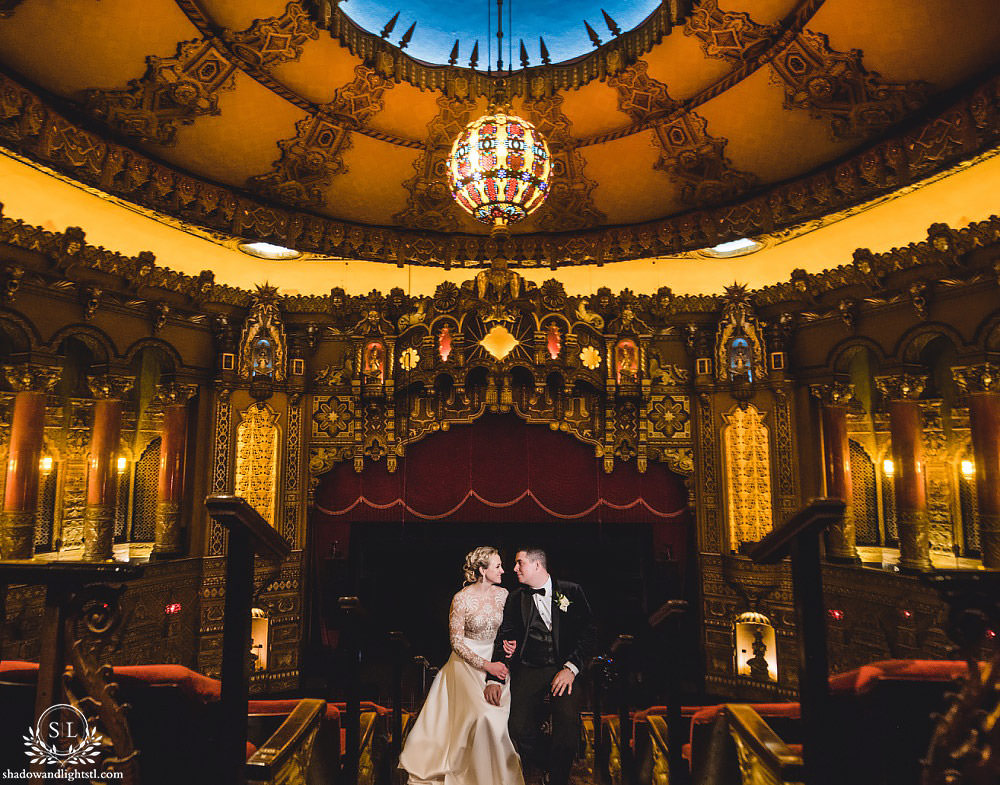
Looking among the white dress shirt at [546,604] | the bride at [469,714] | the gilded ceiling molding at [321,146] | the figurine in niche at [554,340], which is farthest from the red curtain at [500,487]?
the white dress shirt at [546,604]

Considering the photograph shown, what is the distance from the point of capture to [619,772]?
4.02m

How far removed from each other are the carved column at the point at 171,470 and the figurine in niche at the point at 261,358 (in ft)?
2.61

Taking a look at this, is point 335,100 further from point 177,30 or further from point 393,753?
point 393,753

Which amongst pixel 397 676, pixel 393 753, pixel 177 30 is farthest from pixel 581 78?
pixel 393 753

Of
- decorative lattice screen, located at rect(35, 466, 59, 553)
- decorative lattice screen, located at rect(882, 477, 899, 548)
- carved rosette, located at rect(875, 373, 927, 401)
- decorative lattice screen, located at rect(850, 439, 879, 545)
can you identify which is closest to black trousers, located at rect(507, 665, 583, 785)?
carved rosette, located at rect(875, 373, 927, 401)

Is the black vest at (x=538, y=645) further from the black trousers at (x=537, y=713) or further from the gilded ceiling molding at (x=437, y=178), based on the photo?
the gilded ceiling molding at (x=437, y=178)

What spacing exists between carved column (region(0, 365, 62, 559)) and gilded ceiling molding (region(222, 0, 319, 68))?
153 inches

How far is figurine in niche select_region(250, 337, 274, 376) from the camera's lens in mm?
8070

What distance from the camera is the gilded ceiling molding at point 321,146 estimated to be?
6824 millimetres

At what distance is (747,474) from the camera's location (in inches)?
320

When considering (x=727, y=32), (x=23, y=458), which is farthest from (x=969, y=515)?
(x=23, y=458)

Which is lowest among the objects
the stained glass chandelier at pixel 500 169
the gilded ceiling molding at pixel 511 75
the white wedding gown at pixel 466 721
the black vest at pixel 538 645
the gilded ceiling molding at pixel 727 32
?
the white wedding gown at pixel 466 721

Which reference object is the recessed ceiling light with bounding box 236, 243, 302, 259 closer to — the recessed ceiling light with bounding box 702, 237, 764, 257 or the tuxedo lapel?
the recessed ceiling light with bounding box 702, 237, 764, 257

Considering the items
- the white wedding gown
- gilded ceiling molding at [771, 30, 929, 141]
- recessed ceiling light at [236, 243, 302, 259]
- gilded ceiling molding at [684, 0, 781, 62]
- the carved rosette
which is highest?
gilded ceiling molding at [684, 0, 781, 62]
